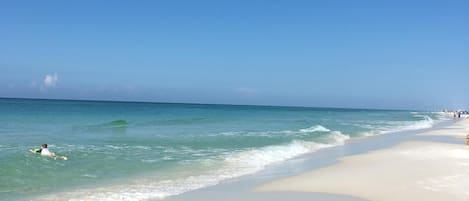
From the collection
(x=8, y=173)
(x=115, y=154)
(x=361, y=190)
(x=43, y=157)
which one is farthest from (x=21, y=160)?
(x=361, y=190)

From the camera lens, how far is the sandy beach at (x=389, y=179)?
9.30 metres

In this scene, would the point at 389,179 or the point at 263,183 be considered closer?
the point at 263,183

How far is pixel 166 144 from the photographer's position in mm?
19484

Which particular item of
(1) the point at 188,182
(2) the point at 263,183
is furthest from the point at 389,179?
(1) the point at 188,182

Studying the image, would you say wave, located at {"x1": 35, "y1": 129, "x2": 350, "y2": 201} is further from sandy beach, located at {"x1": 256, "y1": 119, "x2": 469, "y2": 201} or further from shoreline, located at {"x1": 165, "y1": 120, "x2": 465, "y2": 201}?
sandy beach, located at {"x1": 256, "y1": 119, "x2": 469, "y2": 201}

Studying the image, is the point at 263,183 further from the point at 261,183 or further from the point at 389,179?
the point at 389,179

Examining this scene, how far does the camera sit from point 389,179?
11.0m

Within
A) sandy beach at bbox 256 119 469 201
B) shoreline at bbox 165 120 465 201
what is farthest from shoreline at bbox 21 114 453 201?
sandy beach at bbox 256 119 469 201

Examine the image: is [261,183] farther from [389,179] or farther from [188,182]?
[389,179]

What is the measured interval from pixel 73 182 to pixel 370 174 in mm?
8171

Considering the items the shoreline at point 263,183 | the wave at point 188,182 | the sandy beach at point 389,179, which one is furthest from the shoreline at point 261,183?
the sandy beach at point 389,179

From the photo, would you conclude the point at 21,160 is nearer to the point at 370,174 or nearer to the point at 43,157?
the point at 43,157

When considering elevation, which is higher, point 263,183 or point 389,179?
point 389,179

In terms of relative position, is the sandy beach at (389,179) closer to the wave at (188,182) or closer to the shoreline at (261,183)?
the shoreline at (261,183)
